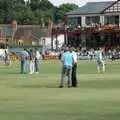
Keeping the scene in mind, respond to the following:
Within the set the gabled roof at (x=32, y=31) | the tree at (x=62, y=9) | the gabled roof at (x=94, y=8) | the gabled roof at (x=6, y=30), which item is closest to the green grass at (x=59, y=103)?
the gabled roof at (x=94, y=8)

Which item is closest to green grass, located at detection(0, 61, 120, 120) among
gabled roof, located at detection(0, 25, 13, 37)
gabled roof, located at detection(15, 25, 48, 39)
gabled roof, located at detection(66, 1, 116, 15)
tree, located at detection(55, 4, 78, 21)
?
gabled roof, located at detection(66, 1, 116, 15)

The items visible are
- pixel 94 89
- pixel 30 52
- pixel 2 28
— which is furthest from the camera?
pixel 2 28

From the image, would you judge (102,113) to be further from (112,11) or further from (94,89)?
(112,11)

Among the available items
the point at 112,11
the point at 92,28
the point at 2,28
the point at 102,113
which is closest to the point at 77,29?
the point at 92,28

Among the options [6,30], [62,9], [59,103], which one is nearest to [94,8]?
[6,30]

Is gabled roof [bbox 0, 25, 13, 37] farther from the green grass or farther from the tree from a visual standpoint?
the green grass

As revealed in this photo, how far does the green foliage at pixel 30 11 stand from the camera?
499 feet

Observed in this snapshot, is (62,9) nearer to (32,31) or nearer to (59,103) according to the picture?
(32,31)

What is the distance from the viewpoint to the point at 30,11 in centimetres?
16162

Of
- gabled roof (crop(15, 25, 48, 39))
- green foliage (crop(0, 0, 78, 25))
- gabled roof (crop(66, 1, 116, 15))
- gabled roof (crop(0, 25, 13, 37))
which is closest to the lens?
gabled roof (crop(66, 1, 116, 15))

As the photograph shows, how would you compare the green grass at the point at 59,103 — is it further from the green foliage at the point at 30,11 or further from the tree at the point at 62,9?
the tree at the point at 62,9

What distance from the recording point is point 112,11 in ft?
360

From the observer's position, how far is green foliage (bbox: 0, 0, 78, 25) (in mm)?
152125

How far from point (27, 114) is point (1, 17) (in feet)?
480
